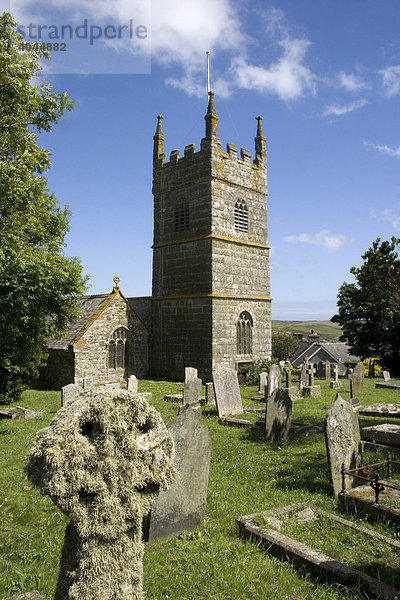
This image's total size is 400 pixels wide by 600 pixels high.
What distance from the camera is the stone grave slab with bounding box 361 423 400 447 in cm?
873

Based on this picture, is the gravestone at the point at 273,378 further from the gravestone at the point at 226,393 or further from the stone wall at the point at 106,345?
the stone wall at the point at 106,345

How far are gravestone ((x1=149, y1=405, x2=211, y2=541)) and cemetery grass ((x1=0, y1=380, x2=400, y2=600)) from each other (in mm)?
159

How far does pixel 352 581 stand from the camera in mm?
4008

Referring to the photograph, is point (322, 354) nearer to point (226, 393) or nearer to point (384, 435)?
point (226, 393)

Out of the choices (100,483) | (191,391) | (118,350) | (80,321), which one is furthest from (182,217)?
(100,483)

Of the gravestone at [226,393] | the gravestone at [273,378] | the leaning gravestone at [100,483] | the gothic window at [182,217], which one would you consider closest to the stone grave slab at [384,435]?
the gravestone at [273,378]

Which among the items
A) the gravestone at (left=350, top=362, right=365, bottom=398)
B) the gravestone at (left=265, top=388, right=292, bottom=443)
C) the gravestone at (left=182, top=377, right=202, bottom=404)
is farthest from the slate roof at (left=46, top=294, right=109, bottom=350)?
the gravestone at (left=350, top=362, right=365, bottom=398)

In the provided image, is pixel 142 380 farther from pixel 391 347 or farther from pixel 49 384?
pixel 391 347

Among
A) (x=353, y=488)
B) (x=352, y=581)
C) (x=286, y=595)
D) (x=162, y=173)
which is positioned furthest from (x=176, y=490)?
(x=162, y=173)

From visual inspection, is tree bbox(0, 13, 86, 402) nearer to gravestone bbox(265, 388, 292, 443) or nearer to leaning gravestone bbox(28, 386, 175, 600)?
gravestone bbox(265, 388, 292, 443)

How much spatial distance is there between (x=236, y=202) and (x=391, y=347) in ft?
42.1

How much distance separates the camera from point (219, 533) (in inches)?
205

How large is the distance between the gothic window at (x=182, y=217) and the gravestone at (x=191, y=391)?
1155cm

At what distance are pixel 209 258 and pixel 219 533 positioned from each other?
16.5 meters
